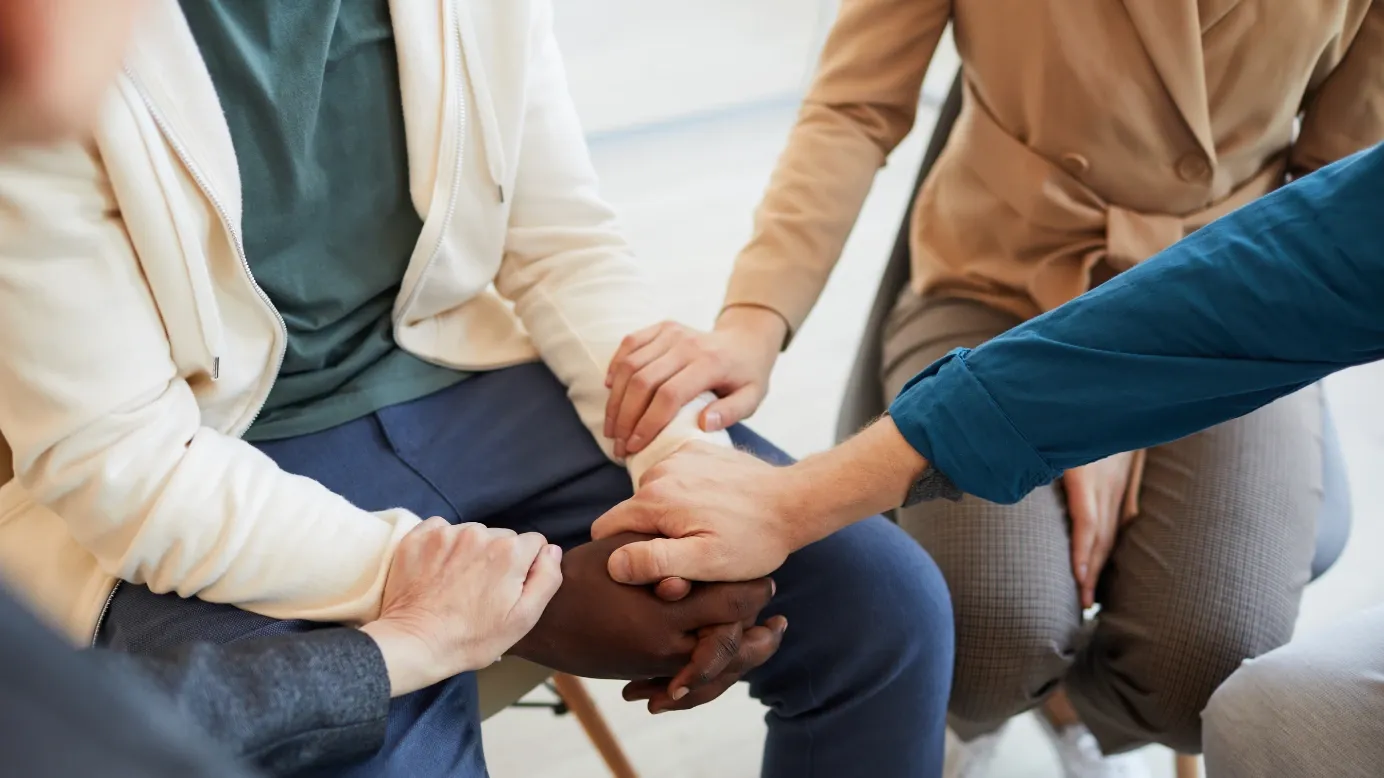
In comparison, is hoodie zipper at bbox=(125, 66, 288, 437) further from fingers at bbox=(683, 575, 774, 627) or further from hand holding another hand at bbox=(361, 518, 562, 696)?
fingers at bbox=(683, 575, 774, 627)

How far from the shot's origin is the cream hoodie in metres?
0.77

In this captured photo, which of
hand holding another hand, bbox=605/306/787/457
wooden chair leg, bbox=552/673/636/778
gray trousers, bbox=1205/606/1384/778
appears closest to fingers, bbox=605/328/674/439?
hand holding another hand, bbox=605/306/787/457

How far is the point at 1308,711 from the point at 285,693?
2.48 feet

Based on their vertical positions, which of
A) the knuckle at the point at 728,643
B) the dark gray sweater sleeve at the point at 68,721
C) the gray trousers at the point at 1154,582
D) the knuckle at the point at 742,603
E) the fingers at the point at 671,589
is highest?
the dark gray sweater sleeve at the point at 68,721

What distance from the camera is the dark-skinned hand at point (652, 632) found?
0.86m

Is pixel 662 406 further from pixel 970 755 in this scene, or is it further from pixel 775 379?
pixel 775 379

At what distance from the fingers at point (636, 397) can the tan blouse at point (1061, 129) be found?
19 cm

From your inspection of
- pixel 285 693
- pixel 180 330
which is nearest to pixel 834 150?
pixel 180 330

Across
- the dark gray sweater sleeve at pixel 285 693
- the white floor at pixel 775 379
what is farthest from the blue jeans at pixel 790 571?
the white floor at pixel 775 379

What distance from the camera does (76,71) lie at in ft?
1.27

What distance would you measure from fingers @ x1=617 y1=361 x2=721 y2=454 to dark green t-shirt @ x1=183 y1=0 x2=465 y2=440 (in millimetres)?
190

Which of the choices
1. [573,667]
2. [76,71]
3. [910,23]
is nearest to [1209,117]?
[910,23]

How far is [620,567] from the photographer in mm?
869

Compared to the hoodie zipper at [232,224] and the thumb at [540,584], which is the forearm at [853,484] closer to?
the thumb at [540,584]
